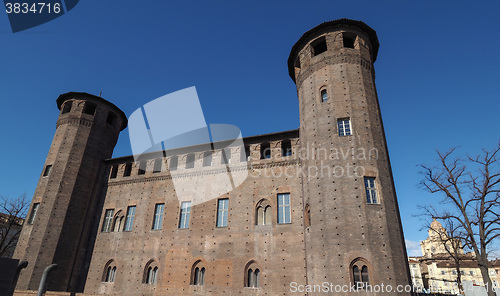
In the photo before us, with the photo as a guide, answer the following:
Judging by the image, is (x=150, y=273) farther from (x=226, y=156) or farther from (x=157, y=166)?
(x=226, y=156)

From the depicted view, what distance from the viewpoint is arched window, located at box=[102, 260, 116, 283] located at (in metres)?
18.7

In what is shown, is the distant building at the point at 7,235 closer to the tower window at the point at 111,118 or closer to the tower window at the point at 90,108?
the tower window at the point at 90,108

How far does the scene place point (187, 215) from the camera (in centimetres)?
1862

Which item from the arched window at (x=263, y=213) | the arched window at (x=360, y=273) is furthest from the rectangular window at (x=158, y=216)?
the arched window at (x=360, y=273)

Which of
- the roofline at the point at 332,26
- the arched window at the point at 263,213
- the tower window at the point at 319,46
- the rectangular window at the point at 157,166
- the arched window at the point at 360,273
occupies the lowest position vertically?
the arched window at the point at 360,273

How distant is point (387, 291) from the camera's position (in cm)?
1133

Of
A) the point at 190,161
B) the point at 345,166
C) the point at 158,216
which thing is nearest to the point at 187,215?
the point at 158,216

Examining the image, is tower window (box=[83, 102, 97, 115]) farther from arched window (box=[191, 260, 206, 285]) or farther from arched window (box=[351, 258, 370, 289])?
arched window (box=[351, 258, 370, 289])

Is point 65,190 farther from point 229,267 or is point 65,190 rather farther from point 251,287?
point 251,287

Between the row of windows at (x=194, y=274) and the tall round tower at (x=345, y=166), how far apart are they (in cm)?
329

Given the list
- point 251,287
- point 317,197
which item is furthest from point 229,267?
point 317,197

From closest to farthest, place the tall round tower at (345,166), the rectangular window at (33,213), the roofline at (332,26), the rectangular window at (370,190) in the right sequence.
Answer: the tall round tower at (345,166) → the rectangular window at (370,190) → the roofline at (332,26) → the rectangular window at (33,213)

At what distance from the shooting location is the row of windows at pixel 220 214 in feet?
44.7

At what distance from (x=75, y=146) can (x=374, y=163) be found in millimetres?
20613
